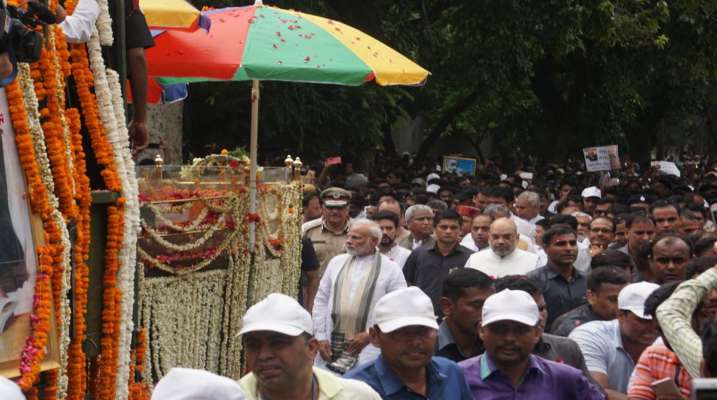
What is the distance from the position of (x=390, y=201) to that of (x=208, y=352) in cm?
429

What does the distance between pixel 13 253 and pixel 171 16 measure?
4.25 meters

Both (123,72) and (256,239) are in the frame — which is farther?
(256,239)

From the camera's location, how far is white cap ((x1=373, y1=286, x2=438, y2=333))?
224 inches

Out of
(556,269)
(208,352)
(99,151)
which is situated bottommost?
(208,352)

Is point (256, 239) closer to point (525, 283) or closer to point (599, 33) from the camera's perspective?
point (525, 283)

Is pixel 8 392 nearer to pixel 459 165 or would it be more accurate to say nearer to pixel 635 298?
pixel 635 298

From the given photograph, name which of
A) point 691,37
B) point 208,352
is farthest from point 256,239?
point 691,37

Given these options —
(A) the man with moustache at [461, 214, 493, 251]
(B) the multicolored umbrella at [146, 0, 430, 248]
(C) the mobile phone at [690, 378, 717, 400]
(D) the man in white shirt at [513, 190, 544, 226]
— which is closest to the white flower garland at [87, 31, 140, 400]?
(B) the multicolored umbrella at [146, 0, 430, 248]

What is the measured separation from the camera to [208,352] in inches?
379

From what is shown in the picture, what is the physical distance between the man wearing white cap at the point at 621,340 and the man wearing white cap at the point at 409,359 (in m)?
1.81

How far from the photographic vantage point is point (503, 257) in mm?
10695

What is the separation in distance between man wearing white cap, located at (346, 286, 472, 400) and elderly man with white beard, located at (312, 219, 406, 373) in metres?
3.73

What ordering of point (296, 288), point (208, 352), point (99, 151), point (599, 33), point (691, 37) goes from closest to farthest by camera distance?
point (99, 151), point (208, 352), point (296, 288), point (599, 33), point (691, 37)

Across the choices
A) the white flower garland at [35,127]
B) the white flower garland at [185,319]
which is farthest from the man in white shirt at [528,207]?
the white flower garland at [35,127]
